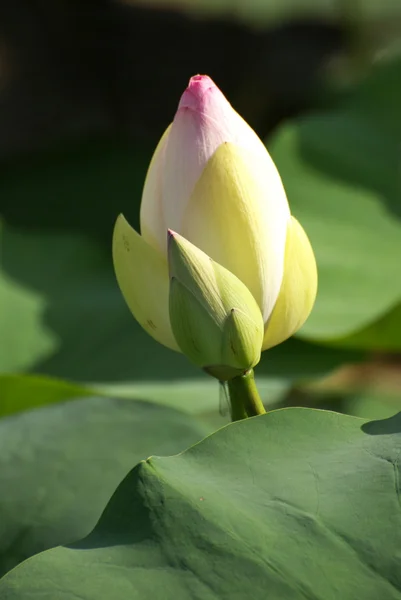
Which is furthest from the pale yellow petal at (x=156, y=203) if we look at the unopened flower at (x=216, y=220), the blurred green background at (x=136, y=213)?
the blurred green background at (x=136, y=213)

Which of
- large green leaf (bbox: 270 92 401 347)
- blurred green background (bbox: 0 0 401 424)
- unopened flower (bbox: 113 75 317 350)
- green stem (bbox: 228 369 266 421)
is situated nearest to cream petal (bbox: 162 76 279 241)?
unopened flower (bbox: 113 75 317 350)

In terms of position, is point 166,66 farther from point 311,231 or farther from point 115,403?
point 115,403

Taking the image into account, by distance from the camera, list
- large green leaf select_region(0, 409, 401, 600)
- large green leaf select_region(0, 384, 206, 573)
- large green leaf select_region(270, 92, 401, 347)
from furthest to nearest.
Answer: large green leaf select_region(270, 92, 401, 347) → large green leaf select_region(0, 384, 206, 573) → large green leaf select_region(0, 409, 401, 600)

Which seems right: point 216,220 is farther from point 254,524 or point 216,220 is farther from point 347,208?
point 347,208

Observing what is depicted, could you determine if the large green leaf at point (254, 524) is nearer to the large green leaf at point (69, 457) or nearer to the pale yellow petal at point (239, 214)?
the pale yellow petal at point (239, 214)

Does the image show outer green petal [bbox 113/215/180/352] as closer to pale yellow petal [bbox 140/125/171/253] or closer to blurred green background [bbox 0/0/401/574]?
pale yellow petal [bbox 140/125/171/253]
